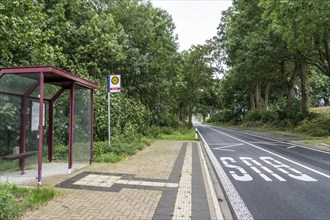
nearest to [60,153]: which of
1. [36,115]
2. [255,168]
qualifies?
[36,115]

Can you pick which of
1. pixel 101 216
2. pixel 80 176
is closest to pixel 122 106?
pixel 80 176

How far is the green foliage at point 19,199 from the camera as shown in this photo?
414 centimetres

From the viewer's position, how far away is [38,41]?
957cm

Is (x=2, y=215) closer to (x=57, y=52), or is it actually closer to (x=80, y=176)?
(x=80, y=176)

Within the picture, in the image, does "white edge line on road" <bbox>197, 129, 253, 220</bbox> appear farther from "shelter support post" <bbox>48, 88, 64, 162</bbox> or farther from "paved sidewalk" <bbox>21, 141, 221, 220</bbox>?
"shelter support post" <bbox>48, 88, 64, 162</bbox>

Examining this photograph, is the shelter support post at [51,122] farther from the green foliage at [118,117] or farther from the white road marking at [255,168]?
the white road marking at [255,168]

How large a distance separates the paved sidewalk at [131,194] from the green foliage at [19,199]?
15 cm

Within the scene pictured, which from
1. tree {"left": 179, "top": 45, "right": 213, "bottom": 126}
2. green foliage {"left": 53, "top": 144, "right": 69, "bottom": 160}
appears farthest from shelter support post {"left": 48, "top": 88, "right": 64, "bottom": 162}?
tree {"left": 179, "top": 45, "right": 213, "bottom": 126}

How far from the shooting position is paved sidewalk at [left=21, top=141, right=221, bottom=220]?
4676mm

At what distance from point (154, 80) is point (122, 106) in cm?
665

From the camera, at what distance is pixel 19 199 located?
16.9 ft

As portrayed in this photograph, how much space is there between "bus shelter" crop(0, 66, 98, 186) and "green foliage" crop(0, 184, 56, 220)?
735 millimetres

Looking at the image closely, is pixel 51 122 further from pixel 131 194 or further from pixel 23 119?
pixel 131 194

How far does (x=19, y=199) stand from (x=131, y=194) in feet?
6.60
